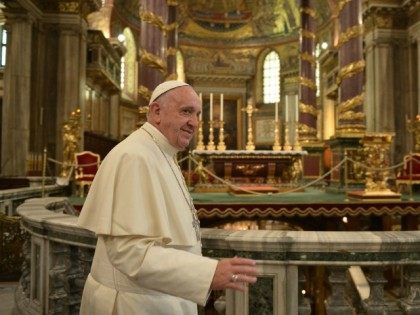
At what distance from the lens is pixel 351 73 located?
1252 centimetres

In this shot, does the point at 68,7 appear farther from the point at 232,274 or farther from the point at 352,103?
the point at 232,274

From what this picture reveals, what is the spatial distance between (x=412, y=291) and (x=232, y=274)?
5.02ft

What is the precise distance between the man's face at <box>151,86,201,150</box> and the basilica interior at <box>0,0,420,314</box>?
939 millimetres

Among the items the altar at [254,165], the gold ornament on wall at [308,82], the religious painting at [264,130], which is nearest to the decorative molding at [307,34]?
the gold ornament on wall at [308,82]

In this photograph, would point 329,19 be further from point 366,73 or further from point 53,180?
point 53,180

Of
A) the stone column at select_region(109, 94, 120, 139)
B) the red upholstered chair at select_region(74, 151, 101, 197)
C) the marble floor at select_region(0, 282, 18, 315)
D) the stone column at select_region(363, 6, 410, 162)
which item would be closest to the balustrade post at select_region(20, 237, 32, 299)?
the marble floor at select_region(0, 282, 18, 315)

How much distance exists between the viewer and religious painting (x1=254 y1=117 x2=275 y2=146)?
2975 centimetres

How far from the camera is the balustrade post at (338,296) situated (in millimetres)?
2537

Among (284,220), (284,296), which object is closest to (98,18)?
(284,220)

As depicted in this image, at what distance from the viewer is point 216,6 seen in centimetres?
3117

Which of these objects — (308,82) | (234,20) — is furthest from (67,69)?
(234,20)

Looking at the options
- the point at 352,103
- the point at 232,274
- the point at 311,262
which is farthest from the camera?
the point at 352,103

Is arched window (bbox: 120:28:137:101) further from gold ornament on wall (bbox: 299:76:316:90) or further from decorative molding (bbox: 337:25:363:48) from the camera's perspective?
decorative molding (bbox: 337:25:363:48)

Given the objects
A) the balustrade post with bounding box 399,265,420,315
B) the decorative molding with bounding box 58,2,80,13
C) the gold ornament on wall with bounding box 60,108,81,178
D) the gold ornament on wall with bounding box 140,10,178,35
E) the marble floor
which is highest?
the decorative molding with bounding box 58,2,80,13
